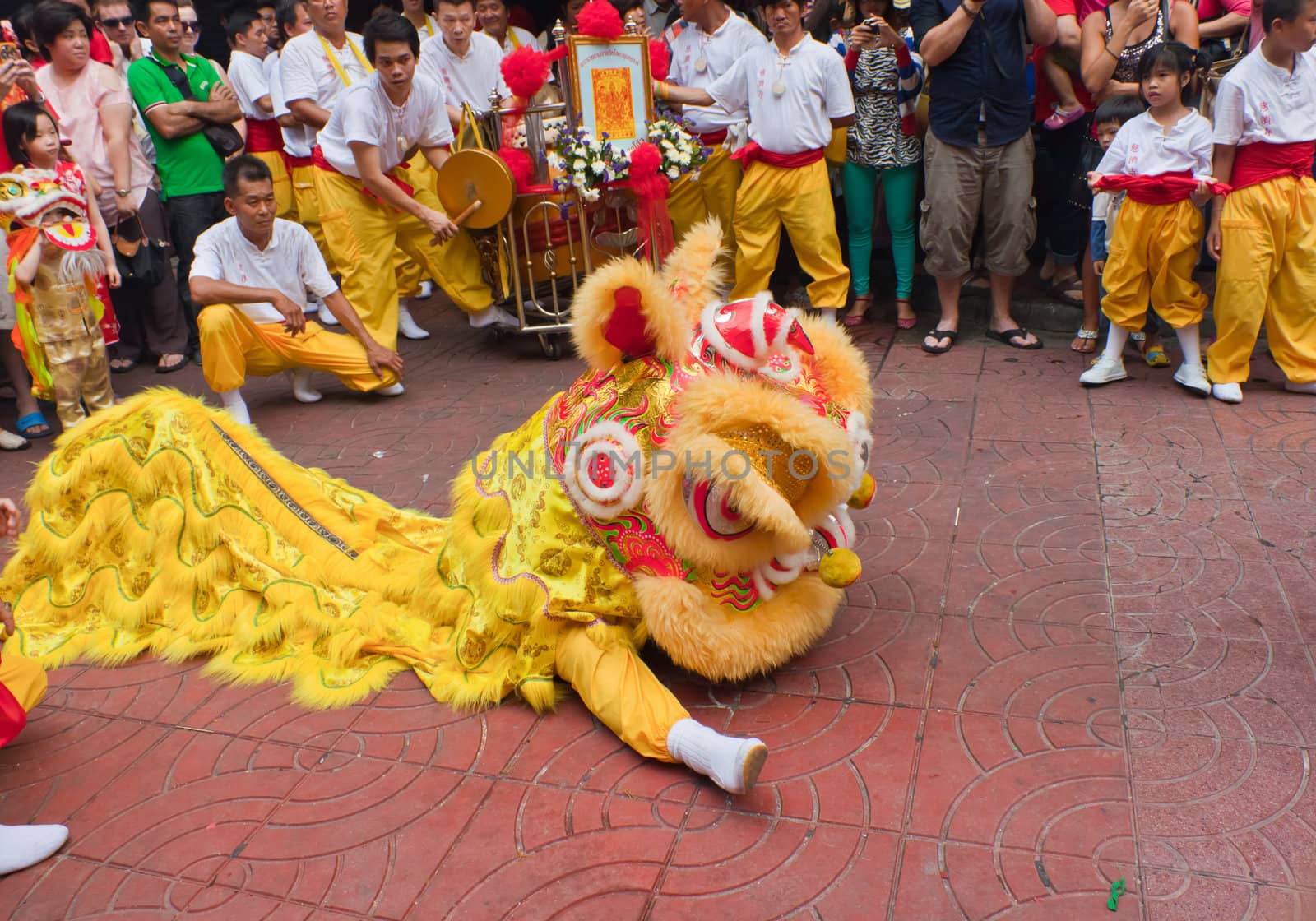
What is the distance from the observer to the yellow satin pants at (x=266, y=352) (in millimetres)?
5457

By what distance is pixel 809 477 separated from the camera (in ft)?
8.83

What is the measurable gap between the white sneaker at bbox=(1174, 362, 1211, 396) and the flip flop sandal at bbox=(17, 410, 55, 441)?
6014 mm

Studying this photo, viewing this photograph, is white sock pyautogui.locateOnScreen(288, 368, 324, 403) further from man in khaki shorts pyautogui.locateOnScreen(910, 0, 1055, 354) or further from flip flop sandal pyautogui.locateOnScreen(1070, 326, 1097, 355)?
flip flop sandal pyautogui.locateOnScreen(1070, 326, 1097, 355)

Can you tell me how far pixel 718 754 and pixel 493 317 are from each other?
480 centimetres

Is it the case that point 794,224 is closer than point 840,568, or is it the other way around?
point 840,568

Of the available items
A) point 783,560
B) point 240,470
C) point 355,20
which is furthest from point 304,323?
point 355,20

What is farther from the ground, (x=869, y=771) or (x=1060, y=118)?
(x=1060, y=118)

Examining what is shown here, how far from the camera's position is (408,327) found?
23.6 ft

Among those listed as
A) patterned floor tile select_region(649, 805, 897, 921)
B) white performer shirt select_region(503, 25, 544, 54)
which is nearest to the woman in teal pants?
white performer shirt select_region(503, 25, 544, 54)

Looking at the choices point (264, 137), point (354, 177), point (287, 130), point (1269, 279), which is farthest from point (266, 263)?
point (1269, 279)

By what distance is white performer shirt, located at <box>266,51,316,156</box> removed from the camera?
6.65 metres

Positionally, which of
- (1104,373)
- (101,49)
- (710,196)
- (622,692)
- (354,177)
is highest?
(101,49)

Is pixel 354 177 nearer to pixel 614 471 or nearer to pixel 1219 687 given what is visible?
pixel 614 471

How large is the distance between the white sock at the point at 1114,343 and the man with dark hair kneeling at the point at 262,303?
385cm
